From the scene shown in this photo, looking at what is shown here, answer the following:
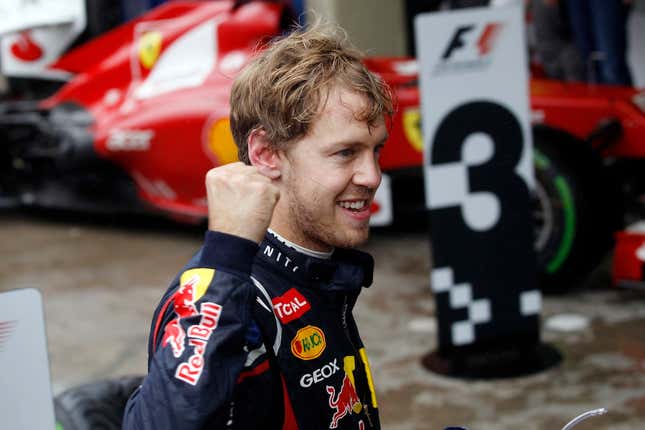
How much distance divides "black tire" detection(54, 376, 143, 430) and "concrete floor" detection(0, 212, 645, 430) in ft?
4.93

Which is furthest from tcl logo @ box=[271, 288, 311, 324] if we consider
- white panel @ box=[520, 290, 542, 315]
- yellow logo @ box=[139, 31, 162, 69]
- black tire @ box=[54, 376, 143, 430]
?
yellow logo @ box=[139, 31, 162, 69]

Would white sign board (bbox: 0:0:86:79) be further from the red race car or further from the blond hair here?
the blond hair

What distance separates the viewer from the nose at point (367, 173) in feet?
5.18

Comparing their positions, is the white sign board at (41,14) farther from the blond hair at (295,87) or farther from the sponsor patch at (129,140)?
the blond hair at (295,87)

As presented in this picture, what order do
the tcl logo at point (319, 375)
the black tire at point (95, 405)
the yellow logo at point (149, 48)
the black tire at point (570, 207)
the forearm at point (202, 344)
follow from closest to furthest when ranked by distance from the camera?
the forearm at point (202, 344), the tcl logo at point (319, 375), the black tire at point (95, 405), the black tire at point (570, 207), the yellow logo at point (149, 48)

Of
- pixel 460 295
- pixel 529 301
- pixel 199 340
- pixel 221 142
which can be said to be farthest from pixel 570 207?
pixel 199 340

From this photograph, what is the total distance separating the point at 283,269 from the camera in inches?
62.9

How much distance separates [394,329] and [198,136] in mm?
2129

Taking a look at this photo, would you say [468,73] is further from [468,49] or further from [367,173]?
[367,173]

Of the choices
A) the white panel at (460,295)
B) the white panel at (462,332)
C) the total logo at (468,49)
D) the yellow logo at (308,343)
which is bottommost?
the white panel at (462,332)

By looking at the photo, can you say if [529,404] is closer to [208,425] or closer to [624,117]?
[624,117]

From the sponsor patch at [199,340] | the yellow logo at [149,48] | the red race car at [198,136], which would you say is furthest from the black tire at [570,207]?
the sponsor patch at [199,340]

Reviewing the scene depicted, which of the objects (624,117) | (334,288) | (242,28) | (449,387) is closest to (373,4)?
(242,28)

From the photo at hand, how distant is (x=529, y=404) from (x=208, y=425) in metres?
2.74
